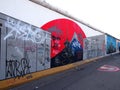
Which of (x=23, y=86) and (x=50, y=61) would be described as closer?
(x=23, y=86)

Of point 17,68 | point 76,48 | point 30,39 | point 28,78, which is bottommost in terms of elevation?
point 28,78

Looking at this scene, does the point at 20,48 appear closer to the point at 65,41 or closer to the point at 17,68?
the point at 17,68

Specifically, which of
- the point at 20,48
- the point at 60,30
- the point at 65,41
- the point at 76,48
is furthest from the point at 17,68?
the point at 76,48

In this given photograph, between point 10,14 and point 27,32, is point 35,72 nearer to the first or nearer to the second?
point 27,32

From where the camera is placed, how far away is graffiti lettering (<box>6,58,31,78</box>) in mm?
9172

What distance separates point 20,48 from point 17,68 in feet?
3.14

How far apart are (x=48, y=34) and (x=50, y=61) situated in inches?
68.3

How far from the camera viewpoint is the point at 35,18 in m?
11.7

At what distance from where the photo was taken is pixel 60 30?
15.8m

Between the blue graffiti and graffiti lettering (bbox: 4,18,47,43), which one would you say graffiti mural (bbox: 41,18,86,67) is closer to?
the blue graffiti

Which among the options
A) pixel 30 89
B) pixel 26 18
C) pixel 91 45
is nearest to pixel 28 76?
pixel 30 89

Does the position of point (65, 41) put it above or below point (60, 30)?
below

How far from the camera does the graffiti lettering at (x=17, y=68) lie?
30.1 feet

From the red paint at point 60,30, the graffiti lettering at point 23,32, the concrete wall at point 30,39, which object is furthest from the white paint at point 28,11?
the red paint at point 60,30
